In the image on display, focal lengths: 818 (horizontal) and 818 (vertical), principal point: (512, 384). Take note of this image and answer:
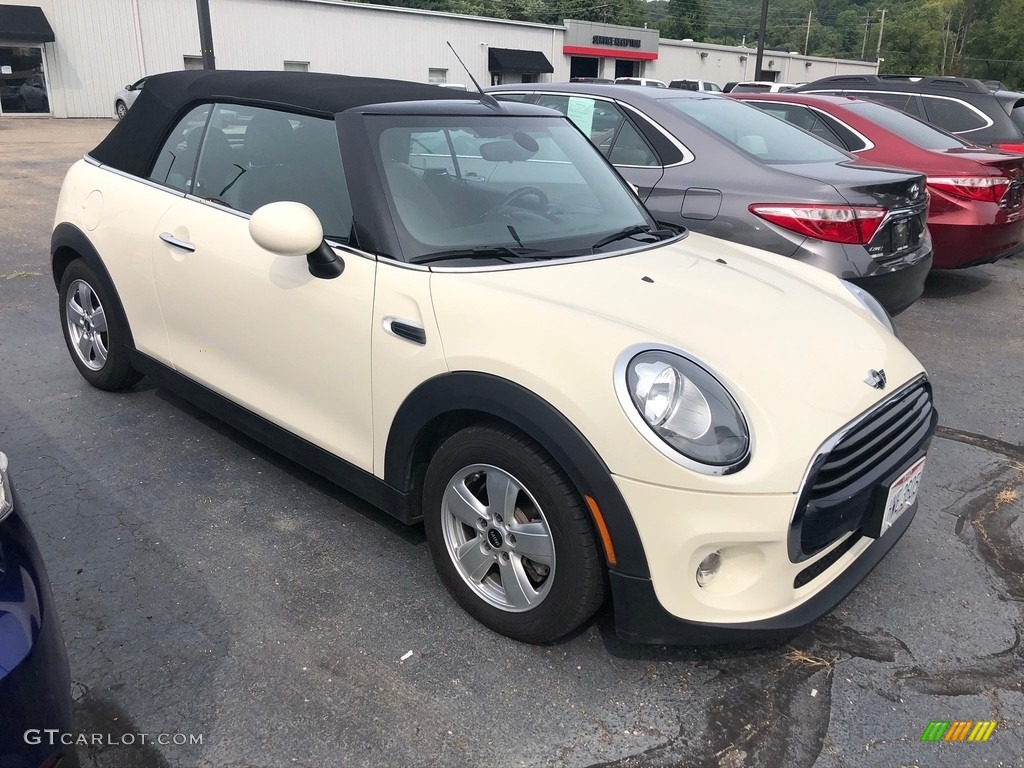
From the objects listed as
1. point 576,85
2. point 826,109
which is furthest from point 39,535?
point 826,109

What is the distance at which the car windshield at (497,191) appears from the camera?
2895 mm

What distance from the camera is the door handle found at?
3.45 metres

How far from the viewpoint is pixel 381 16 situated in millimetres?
34750

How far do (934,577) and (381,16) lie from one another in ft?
119

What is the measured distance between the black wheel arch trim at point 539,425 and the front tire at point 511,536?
0.26ft

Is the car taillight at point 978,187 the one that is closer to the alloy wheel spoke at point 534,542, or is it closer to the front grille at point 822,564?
the front grille at point 822,564

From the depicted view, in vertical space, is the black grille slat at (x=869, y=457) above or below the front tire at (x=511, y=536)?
above

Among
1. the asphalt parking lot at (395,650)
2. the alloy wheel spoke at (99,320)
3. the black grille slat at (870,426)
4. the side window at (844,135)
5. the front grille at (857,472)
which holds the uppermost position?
the side window at (844,135)

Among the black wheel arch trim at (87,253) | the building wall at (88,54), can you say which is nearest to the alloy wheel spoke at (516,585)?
the black wheel arch trim at (87,253)

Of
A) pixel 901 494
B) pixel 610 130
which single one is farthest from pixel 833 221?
pixel 901 494

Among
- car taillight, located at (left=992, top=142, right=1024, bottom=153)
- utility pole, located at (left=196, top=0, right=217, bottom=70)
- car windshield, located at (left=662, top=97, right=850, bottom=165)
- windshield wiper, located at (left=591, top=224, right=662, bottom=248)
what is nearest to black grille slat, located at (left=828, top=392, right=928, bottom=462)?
windshield wiper, located at (left=591, top=224, right=662, bottom=248)

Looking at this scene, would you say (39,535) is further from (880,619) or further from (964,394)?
(964,394)

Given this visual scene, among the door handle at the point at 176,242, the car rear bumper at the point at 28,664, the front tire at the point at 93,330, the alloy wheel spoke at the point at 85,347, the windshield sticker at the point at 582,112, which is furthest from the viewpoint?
the windshield sticker at the point at 582,112

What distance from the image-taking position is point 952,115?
988cm
